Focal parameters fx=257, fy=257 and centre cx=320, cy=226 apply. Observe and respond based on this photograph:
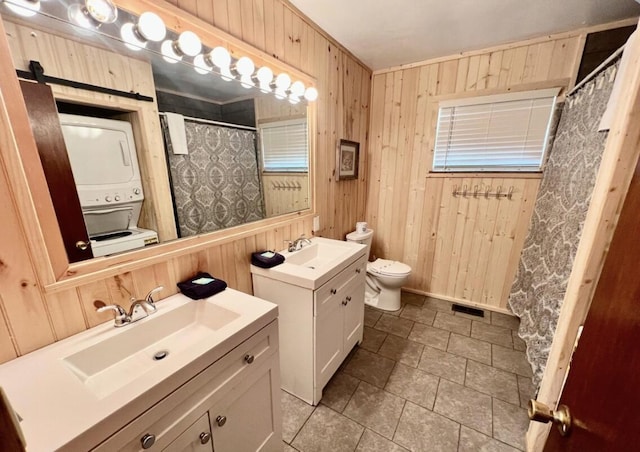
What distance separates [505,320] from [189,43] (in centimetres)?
322

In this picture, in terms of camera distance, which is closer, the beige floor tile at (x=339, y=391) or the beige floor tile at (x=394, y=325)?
the beige floor tile at (x=339, y=391)

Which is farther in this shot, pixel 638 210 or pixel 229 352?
pixel 229 352

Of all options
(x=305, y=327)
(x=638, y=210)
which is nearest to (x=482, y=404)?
(x=305, y=327)

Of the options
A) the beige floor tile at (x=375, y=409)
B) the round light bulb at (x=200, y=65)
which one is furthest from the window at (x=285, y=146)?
the beige floor tile at (x=375, y=409)

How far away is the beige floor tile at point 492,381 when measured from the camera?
1688 millimetres

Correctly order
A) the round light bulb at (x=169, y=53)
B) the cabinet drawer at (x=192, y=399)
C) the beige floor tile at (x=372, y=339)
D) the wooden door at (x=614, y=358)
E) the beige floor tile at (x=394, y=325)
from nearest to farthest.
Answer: the wooden door at (x=614, y=358)
the cabinet drawer at (x=192, y=399)
the round light bulb at (x=169, y=53)
the beige floor tile at (x=372, y=339)
the beige floor tile at (x=394, y=325)

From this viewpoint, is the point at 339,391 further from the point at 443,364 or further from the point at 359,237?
the point at 359,237

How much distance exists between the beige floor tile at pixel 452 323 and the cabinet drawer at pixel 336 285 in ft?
3.50

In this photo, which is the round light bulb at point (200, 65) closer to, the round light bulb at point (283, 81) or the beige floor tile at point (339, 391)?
the round light bulb at point (283, 81)

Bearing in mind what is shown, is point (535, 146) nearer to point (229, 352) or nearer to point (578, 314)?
point (578, 314)

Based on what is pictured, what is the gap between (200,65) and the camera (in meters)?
1.29

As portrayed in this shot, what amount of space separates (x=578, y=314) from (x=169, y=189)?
6.17 feet

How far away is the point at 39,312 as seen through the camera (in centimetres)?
86

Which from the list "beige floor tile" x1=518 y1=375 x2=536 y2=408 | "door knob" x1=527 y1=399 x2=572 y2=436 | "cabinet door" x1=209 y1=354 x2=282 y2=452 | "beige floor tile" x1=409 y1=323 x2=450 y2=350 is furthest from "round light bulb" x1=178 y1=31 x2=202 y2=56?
"beige floor tile" x1=518 y1=375 x2=536 y2=408
